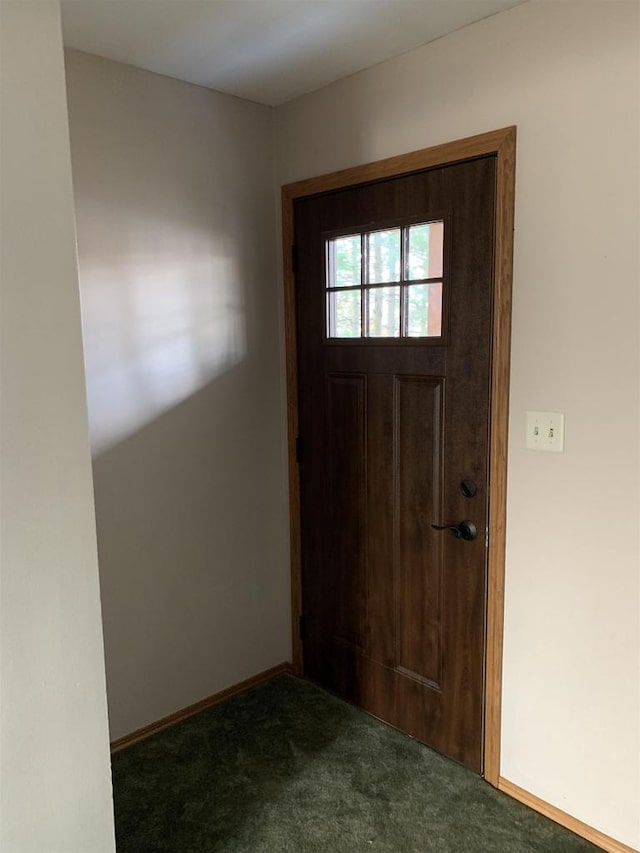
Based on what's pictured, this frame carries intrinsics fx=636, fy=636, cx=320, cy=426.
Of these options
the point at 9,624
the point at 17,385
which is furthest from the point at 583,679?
the point at 17,385

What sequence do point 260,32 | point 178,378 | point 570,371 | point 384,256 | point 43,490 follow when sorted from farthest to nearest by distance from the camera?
point 178,378 < point 384,256 < point 260,32 < point 570,371 < point 43,490

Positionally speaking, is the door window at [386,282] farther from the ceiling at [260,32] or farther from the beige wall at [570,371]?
the ceiling at [260,32]

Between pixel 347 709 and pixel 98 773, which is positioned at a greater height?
pixel 98 773

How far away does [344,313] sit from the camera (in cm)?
244

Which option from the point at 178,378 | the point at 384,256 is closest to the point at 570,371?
the point at 384,256

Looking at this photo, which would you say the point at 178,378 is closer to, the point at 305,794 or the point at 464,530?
the point at 464,530

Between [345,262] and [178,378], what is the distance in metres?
0.77

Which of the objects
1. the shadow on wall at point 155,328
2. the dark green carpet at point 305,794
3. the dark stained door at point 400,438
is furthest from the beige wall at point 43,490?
the dark stained door at point 400,438

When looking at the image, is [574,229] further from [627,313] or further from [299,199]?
[299,199]

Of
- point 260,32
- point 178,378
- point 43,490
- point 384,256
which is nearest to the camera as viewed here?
point 43,490

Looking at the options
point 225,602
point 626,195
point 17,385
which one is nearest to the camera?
point 17,385

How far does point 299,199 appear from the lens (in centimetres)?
256

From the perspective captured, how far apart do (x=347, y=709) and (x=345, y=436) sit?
1.11 m

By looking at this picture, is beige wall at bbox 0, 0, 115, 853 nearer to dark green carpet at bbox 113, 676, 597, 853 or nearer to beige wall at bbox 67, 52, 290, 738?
dark green carpet at bbox 113, 676, 597, 853
